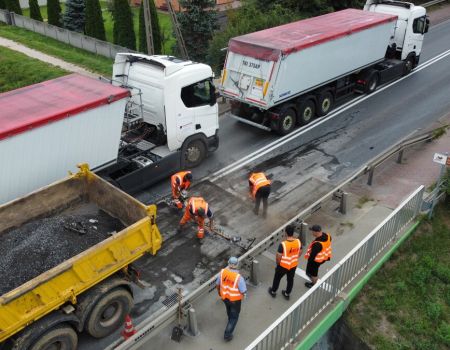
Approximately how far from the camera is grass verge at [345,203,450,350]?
834 centimetres

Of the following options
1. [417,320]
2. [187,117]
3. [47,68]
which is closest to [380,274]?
[417,320]

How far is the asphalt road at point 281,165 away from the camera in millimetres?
9328

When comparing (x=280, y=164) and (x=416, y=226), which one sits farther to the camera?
(x=280, y=164)

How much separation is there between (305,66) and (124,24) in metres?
15.6

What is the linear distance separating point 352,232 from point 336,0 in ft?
64.0

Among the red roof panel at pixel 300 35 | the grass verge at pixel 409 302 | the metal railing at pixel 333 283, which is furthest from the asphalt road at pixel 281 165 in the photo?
the red roof panel at pixel 300 35

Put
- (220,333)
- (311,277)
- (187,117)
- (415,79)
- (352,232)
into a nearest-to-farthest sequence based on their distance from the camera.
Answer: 1. (220,333)
2. (311,277)
3. (352,232)
4. (187,117)
5. (415,79)

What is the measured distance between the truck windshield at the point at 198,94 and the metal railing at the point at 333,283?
576cm

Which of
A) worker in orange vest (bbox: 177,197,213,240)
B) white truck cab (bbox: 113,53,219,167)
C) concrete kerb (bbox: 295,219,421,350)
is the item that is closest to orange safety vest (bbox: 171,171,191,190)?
worker in orange vest (bbox: 177,197,213,240)

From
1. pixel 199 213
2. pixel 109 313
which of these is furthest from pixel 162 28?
pixel 109 313

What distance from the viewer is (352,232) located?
33.9ft

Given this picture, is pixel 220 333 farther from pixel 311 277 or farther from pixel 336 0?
pixel 336 0

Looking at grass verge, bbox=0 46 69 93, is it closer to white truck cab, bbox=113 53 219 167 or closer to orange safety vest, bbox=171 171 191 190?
white truck cab, bbox=113 53 219 167

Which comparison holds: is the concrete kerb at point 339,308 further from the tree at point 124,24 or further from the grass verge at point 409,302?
the tree at point 124,24
